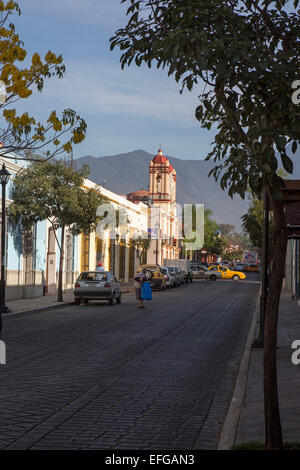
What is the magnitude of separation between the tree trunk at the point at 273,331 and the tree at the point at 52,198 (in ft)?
74.6

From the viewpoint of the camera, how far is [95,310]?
26.4 m

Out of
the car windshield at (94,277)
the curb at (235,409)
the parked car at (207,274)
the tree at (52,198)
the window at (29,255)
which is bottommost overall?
the curb at (235,409)

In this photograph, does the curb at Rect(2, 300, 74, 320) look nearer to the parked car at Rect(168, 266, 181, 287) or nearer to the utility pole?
the utility pole

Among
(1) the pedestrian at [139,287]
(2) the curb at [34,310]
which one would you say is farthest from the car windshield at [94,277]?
(1) the pedestrian at [139,287]

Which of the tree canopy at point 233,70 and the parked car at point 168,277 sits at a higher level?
the tree canopy at point 233,70

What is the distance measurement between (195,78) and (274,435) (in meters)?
3.37

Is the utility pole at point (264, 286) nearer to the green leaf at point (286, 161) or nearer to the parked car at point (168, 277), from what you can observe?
the green leaf at point (286, 161)

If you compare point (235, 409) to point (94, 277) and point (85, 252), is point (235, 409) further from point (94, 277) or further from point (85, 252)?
point (85, 252)

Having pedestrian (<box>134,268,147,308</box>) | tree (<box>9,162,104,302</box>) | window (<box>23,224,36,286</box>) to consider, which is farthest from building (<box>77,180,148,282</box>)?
pedestrian (<box>134,268,147,308</box>)

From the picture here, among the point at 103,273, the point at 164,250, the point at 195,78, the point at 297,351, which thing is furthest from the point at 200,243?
the point at 195,78

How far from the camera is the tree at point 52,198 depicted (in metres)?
28.6

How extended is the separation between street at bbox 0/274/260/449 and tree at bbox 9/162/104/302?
9.03 metres

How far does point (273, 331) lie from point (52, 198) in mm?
23590

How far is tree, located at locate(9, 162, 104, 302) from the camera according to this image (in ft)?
93.9
